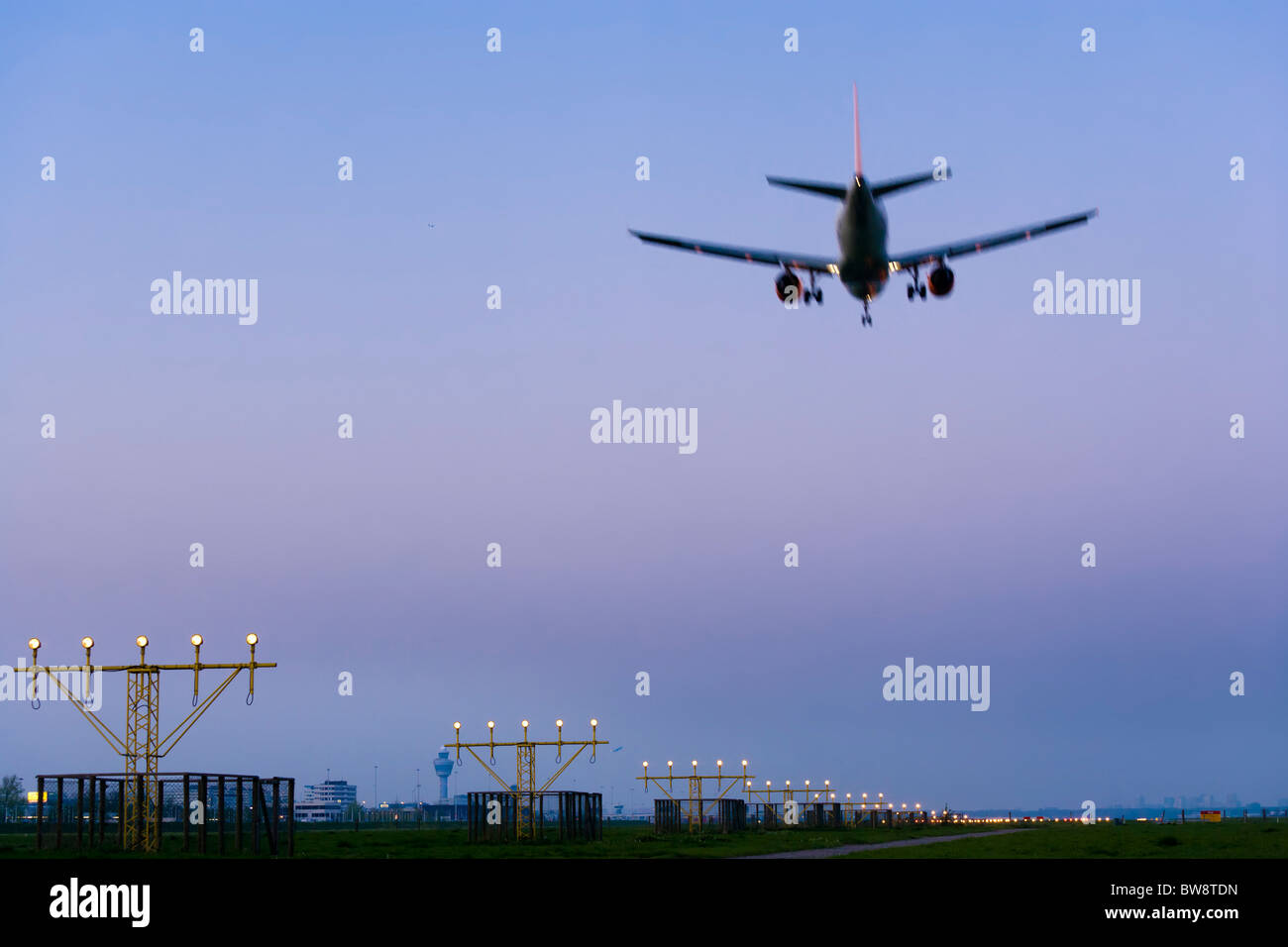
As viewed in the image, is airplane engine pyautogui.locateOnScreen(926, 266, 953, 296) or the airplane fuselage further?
the airplane fuselage

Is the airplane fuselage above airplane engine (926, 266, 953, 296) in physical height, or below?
above

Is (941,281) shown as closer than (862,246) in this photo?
Yes

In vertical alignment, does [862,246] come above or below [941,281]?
above

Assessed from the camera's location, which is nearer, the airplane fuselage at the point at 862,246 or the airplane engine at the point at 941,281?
the airplane engine at the point at 941,281
